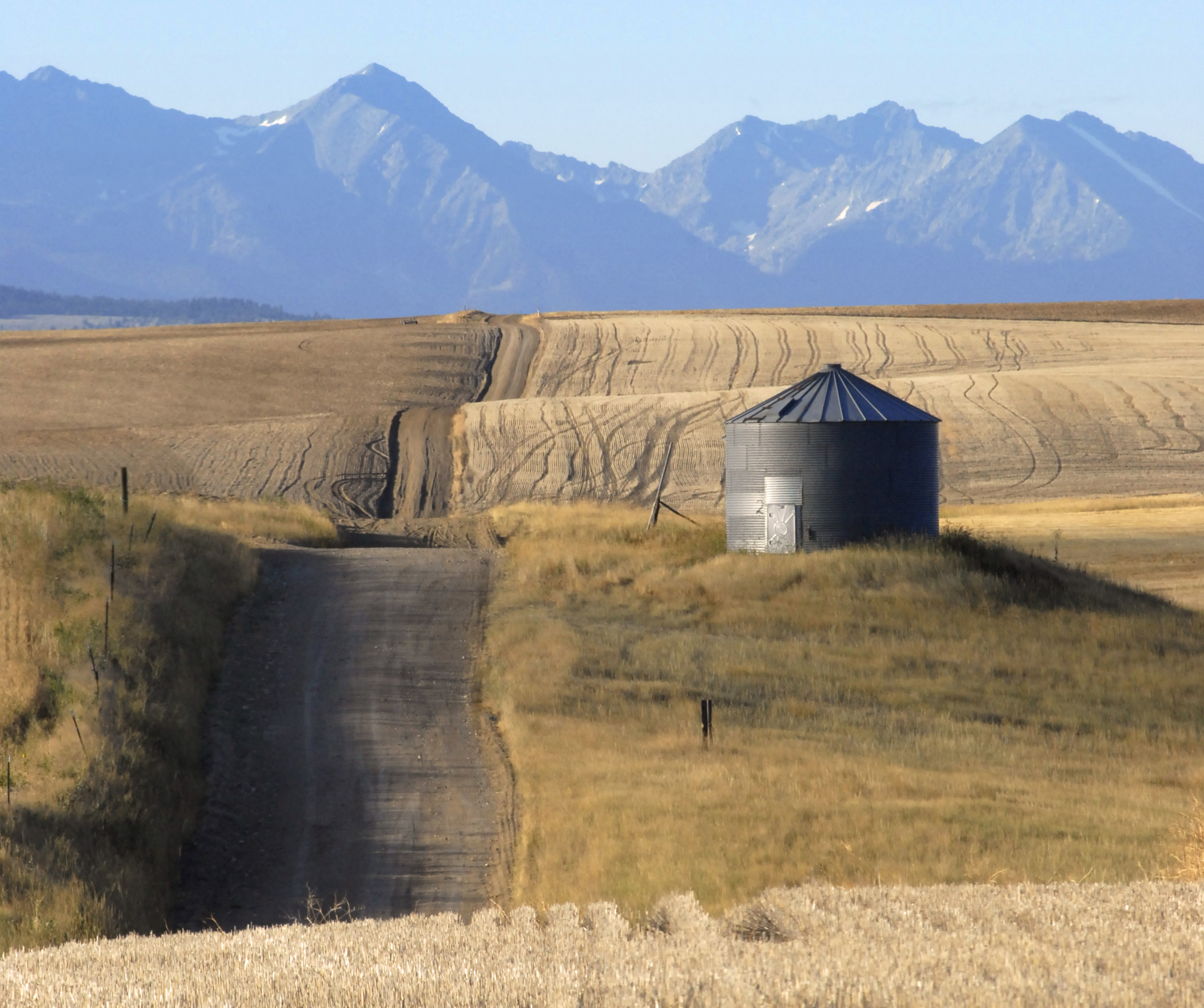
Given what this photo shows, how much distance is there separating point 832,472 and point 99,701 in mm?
19825

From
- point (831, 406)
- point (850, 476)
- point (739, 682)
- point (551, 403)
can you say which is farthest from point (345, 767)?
point (551, 403)

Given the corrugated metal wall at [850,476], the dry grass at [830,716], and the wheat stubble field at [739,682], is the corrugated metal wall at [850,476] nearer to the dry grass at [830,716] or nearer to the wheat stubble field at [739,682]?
the dry grass at [830,716]

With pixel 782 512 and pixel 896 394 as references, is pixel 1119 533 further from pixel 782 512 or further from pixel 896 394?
pixel 896 394

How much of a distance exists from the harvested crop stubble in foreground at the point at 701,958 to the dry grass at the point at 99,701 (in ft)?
16.8

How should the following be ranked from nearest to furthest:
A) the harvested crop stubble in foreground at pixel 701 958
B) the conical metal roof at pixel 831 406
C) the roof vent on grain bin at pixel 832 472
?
the harvested crop stubble in foreground at pixel 701 958
the roof vent on grain bin at pixel 832 472
the conical metal roof at pixel 831 406

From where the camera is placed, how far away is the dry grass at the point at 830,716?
1237 cm

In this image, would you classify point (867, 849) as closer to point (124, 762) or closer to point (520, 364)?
point (124, 762)

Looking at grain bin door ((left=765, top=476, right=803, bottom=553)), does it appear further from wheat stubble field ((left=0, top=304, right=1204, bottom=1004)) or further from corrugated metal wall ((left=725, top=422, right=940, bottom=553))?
wheat stubble field ((left=0, top=304, right=1204, bottom=1004))

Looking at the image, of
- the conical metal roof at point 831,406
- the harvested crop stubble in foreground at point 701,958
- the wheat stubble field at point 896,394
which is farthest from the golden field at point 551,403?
the harvested crop stubble in foreground at point 701,958

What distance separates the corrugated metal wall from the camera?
3150cm

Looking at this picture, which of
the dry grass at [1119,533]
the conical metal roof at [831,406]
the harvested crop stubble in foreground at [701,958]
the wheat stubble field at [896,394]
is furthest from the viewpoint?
the wheat stubble field at [896,394]

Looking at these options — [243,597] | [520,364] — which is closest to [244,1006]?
[243,597]

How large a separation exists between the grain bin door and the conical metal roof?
1.49 meters

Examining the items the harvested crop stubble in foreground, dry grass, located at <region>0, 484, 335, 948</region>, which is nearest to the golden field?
dry grass, located at <region>0, 484, 335, 948</region>
